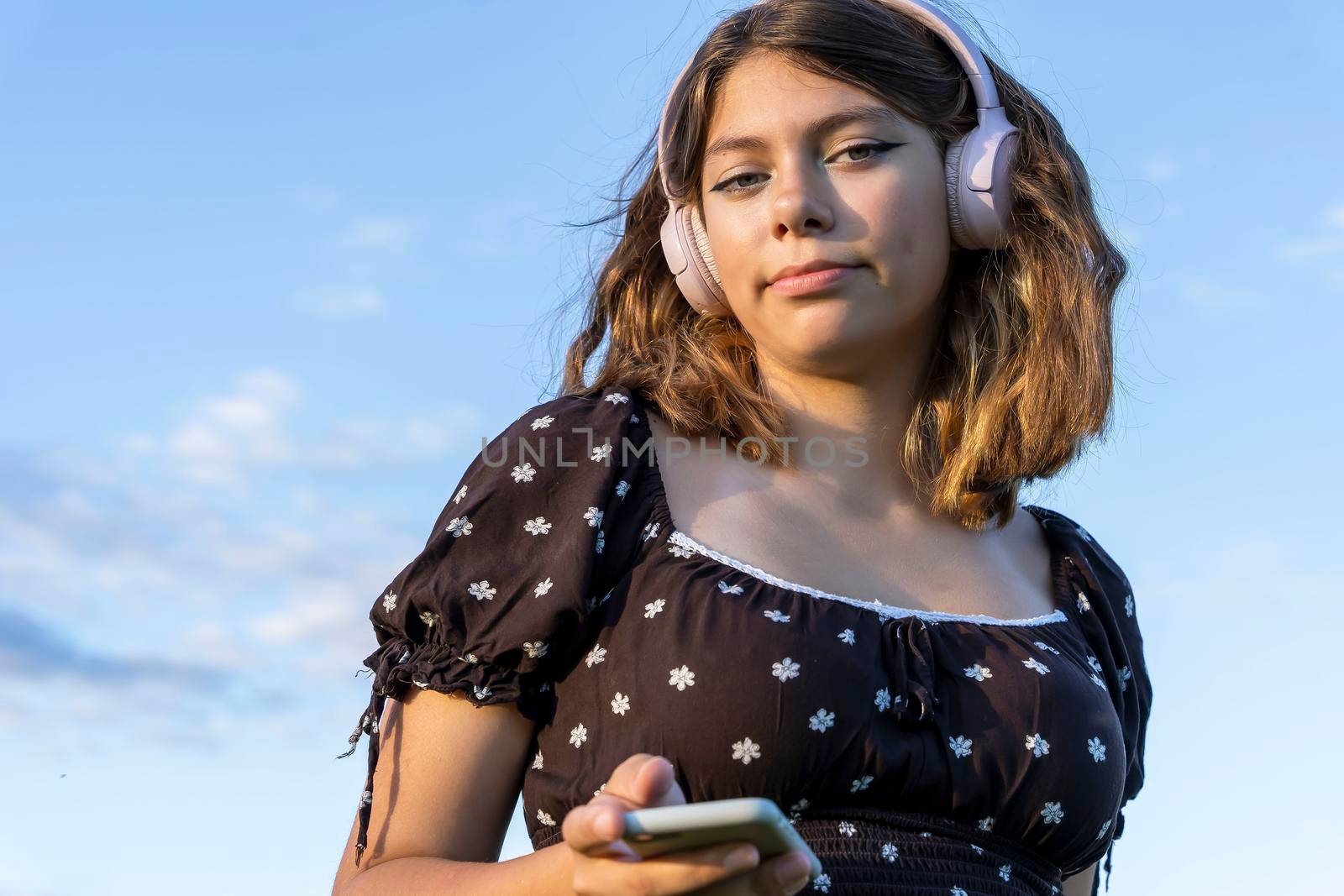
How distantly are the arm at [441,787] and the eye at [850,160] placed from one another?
3.35 feet

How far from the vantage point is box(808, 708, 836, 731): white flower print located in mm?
2117

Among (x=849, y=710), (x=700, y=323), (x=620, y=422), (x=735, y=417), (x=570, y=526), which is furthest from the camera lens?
(x=700, y=323)

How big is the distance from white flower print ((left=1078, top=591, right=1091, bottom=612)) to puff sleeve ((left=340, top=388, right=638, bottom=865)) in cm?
98

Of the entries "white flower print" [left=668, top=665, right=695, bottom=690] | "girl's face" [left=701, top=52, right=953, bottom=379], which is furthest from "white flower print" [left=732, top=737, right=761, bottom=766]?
"girl's face" [left=701, top=52, right=953, bottom=379]

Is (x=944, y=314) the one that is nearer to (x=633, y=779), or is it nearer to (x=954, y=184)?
(x=954, y=184)

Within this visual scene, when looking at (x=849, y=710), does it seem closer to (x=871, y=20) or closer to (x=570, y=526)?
(x=570, y=526)

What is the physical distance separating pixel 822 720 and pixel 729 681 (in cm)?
15

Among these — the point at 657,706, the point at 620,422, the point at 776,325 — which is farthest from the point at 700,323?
the point at 657,706

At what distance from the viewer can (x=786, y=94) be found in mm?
2619

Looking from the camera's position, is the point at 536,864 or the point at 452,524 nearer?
the point at 536,864

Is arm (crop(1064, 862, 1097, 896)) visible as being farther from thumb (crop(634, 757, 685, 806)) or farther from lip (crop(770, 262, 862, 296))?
thumb (crop(634, 757, 685, 806))

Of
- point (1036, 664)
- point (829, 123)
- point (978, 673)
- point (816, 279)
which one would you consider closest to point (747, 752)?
point (978, 673)

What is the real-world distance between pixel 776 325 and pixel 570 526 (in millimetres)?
572

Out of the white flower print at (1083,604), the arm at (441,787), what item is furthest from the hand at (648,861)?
the white flower print at (1083,604)
